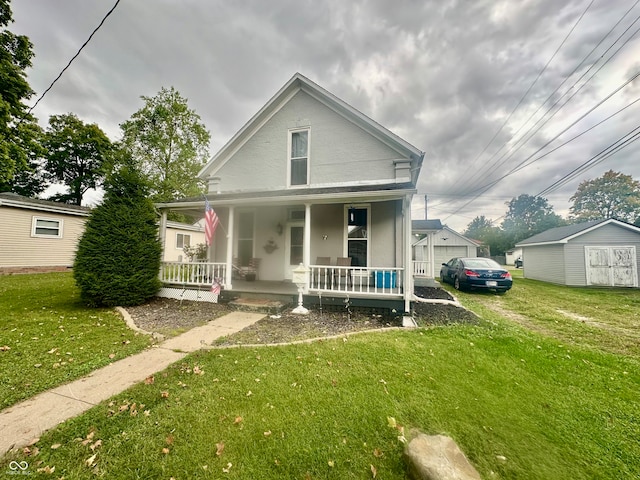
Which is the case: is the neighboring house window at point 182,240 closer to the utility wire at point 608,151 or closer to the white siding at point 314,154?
the white siding at point 314,154

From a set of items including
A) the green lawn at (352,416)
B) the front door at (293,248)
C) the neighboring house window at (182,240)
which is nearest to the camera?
the green lawn at (352,416)

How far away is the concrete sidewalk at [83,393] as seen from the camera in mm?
2314

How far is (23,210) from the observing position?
12.9 m

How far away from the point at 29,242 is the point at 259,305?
15.6 metres

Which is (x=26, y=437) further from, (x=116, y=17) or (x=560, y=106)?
(x=560, y=106)

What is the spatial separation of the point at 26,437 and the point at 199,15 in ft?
33.3

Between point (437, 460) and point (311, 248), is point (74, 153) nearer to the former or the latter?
point (311, 248)

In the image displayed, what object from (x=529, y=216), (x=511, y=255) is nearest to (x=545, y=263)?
(x=511, y=255)

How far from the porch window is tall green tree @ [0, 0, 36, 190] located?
14.0m

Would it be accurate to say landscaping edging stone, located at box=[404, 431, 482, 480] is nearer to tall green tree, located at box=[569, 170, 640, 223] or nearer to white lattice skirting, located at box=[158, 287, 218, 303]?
white lattice skirting, located at box=[158, 287, 218, 303]

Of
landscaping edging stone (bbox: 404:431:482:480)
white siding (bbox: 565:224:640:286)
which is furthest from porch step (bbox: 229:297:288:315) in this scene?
white siding (bbox: 565:224:640:286)

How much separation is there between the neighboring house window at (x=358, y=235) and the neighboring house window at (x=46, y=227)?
17525 mm

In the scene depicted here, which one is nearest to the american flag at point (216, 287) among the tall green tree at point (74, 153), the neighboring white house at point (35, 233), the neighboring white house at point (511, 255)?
the neighboring white house at point (35, 233)

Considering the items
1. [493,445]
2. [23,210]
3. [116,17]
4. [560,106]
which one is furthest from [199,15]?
[560,106]
